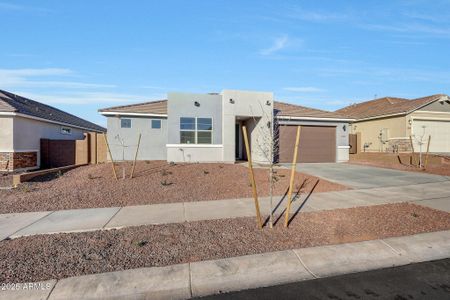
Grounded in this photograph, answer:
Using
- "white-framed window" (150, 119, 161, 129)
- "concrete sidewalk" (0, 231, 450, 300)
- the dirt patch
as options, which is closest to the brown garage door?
the dirt patch

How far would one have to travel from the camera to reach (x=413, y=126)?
22750 mm

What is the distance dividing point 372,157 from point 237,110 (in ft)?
41.7

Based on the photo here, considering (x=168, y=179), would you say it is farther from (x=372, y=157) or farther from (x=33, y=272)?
(x=372, y=157)

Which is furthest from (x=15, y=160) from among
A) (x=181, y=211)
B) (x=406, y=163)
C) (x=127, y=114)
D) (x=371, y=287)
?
(x=406, y=163)

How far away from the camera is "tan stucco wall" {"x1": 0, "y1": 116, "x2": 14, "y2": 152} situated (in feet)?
47.5

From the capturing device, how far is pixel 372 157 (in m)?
21.4

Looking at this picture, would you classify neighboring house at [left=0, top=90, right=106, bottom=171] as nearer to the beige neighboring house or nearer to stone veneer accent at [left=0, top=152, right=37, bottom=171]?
stone veneer accent at [left=0, top=152, right=37, bottom=171]

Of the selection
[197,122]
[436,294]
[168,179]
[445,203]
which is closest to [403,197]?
[445,203]

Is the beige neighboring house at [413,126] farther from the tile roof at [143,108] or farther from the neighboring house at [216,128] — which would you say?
the tile roof at [143,108]

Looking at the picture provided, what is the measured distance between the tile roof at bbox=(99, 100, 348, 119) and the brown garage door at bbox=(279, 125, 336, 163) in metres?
1.02

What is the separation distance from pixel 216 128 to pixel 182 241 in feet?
39.3

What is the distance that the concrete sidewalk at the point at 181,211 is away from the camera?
6.23 meters

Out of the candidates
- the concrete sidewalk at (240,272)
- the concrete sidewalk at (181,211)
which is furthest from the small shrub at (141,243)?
the concrete sidewalk at (181,211)

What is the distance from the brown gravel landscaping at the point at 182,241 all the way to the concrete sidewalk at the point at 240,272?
0.24 m
